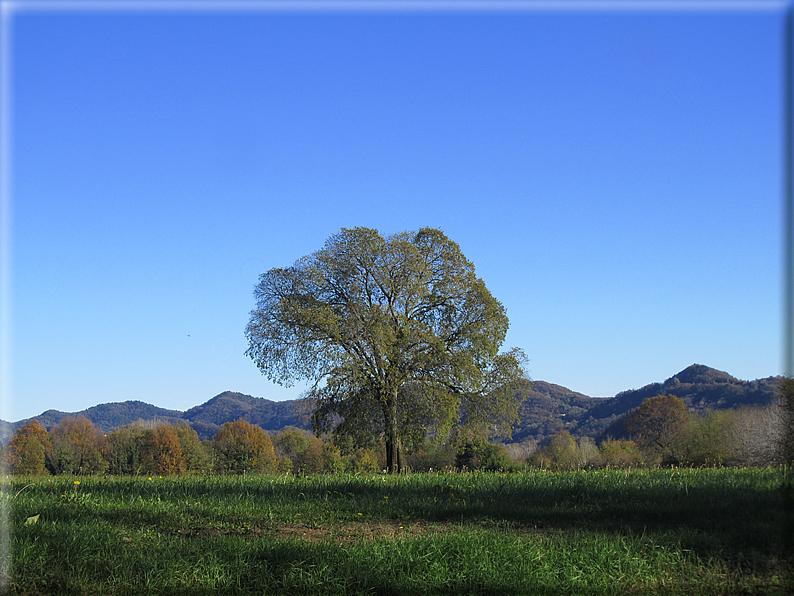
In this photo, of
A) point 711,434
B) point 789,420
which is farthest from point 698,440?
point 789,420

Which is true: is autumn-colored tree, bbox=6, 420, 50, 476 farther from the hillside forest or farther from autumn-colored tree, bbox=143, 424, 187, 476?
autumn-colored tree, bbox=143, 424, 187, 476

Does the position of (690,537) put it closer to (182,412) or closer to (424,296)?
(424,296)

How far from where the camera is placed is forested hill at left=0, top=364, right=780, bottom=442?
285 feet

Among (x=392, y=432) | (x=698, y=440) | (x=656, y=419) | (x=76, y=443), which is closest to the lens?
(x=392, y=432)

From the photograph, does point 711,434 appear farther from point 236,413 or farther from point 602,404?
point 236,413

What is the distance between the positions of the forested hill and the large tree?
2307 inches

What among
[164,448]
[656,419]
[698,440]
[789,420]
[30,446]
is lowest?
[164,448]

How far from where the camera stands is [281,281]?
78.8 feet

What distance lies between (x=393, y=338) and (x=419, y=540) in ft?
52.3

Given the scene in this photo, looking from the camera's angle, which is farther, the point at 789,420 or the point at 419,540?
the point at 789,420

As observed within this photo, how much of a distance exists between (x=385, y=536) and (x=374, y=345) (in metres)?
15.7

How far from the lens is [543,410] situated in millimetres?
134000

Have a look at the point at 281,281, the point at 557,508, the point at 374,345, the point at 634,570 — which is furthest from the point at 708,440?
the point at 634,570

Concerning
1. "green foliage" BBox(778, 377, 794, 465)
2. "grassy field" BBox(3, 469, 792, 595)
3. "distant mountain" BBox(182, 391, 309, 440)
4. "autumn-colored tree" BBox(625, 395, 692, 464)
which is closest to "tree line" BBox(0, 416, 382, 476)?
"autumn-colored tree" BBox(625, 395, 692, 464)
